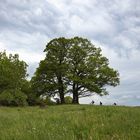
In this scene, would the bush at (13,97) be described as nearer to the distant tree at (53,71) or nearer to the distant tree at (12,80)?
the distant tree at (12,80)

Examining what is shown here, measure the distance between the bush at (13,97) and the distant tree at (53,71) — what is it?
456 inches

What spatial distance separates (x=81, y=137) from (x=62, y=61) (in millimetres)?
68074

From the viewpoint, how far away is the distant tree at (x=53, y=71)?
75438 mm

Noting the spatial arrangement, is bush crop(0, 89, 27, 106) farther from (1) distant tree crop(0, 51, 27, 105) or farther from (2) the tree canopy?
(2) the tree canopy

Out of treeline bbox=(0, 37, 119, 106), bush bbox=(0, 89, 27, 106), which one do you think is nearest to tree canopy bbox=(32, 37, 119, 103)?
treeline bbox=(0, 37, 119, 106)

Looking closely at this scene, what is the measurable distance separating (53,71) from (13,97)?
1573cm

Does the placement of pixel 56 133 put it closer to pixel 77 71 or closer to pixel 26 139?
pixel 26 139

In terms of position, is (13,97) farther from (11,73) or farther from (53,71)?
(53,71)

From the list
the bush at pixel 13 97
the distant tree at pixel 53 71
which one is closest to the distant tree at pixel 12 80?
the bush at pixel 13 97

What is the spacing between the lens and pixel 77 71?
78.1 m

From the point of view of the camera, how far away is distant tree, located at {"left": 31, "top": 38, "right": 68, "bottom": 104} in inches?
2970

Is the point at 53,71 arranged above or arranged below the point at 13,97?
above

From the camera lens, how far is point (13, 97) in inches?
2447

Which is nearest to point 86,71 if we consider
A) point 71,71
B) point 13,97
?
point 71,71
